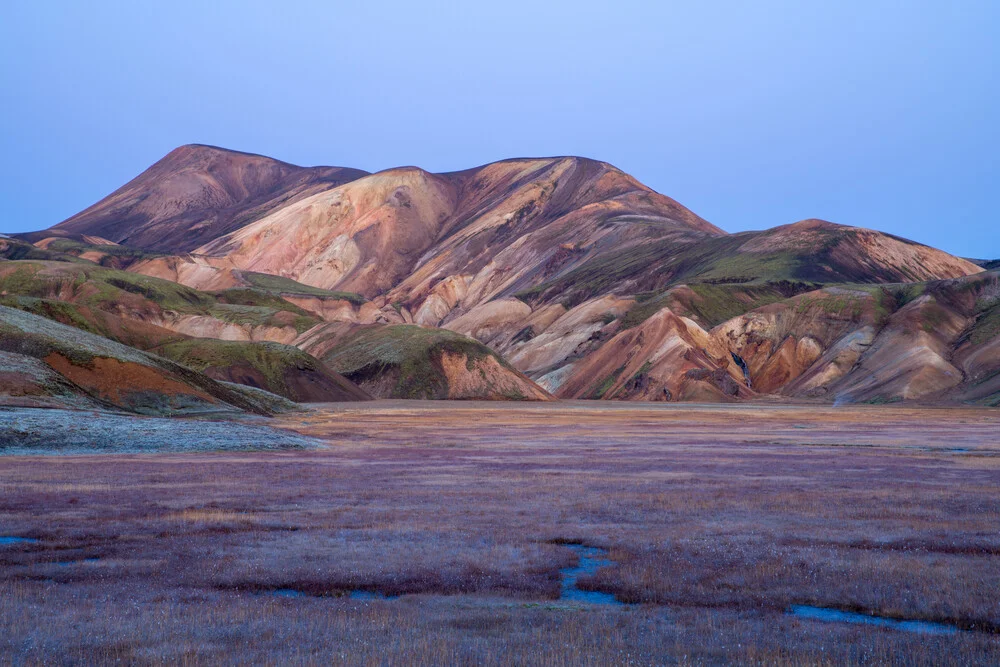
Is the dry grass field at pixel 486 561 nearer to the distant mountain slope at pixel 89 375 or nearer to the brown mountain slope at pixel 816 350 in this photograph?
the distant mountain slope at pixel 89 375

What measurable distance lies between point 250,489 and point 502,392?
10321cm

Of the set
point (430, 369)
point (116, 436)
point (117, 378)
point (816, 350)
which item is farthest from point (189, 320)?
point (116, 436)

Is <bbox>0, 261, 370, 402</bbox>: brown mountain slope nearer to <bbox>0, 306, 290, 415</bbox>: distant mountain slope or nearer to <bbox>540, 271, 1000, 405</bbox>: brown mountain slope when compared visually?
<bbox>0, 306, 290, 415</bbox>: distant mountain slope

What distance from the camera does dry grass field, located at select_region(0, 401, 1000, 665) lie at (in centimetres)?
1134

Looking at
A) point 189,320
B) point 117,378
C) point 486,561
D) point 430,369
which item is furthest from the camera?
point 189,320

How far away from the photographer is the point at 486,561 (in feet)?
54.6

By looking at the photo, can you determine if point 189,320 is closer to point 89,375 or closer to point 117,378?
point 117,378

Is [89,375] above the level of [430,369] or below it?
above

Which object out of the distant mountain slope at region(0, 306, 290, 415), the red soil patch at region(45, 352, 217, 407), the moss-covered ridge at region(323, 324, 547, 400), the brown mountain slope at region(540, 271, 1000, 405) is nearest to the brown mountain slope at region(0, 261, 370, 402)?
the moss-covered ridge at region(323, 324, 547, 400)

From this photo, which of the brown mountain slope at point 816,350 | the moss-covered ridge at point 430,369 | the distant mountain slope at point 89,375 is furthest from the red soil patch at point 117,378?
the brown mountain slope at point 816,350

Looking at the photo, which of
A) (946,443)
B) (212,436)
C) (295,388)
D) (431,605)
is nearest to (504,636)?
(431,605)

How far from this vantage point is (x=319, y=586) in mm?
14859

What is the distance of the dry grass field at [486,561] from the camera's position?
1134cm

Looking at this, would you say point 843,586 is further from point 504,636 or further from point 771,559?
point 504,636
